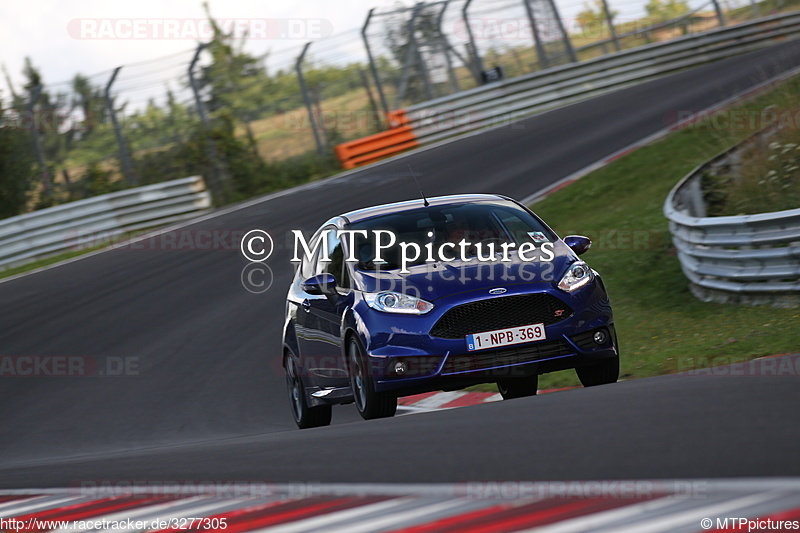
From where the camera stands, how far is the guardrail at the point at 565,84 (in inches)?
1074

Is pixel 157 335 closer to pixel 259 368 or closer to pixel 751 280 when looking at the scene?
pixel 259 368

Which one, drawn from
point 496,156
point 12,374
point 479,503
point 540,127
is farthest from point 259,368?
point 540,127

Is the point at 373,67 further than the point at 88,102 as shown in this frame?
Yes

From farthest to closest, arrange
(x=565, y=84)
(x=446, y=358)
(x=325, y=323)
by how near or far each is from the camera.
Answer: (x=565, y=84), (x=325, y=323), (x=446, y=358)

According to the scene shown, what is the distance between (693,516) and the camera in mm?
3039

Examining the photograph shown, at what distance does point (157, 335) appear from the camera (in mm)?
13930

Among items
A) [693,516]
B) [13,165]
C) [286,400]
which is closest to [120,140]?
[13,165]

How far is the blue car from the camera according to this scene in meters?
7.38

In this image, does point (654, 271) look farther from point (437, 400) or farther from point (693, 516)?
point (693, 516)

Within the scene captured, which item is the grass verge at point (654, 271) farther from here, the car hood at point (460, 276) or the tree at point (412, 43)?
the tree at point (412, 43)

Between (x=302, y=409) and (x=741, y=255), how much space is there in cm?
478

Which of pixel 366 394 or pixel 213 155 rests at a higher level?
pixel 213 155

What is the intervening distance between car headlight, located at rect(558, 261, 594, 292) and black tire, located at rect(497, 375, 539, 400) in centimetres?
111
